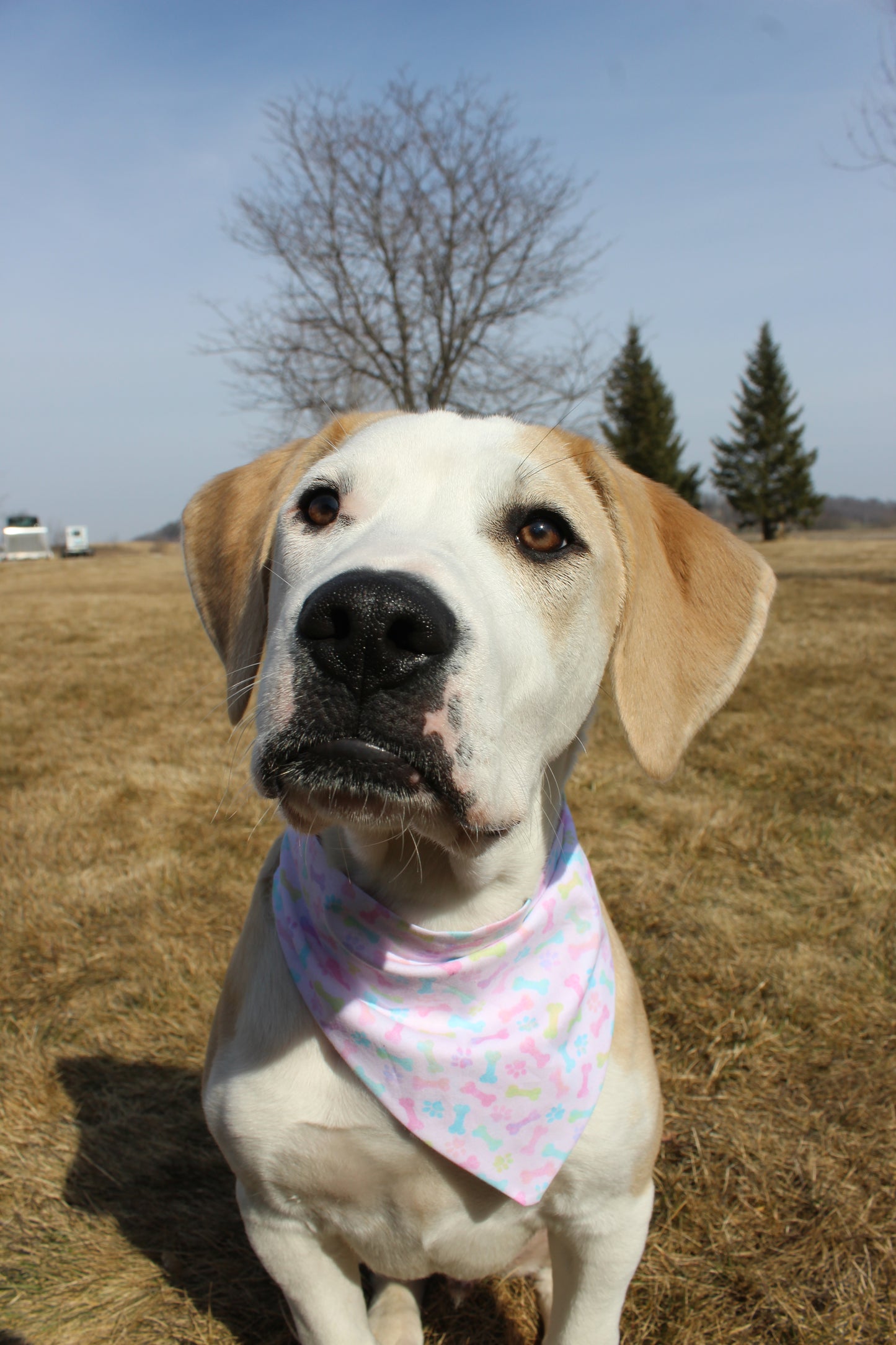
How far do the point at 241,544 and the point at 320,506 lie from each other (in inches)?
17.3

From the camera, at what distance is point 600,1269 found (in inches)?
76.0

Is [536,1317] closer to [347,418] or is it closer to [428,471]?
[428,471]

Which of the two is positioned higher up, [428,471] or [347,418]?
[347,418]

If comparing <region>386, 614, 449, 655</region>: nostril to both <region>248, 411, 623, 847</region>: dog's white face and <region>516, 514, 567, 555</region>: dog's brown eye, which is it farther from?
<region>516, 514, 567, 555</region>: dog's brown eye

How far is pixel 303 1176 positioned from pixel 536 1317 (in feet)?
3.20

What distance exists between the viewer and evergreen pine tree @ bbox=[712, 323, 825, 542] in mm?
51281

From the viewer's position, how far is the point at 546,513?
1985 mm

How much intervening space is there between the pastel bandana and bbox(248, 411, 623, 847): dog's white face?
0.39 meters

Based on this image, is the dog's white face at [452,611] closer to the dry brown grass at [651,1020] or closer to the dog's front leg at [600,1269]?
the dog's front leg at [600,1269]

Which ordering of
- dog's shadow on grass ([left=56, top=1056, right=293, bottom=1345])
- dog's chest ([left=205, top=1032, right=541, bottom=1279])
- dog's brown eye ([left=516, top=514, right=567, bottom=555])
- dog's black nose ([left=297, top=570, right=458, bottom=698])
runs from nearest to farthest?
dog's black nose ([left=297, top=570, right=458, bottom=698])
dog's chest ([left=205, top=1032, right=541, bottom=1279])
dog's brown eye ([left=516, top=514, right=567, bottom=555])
dog's shadow on grass ([left=56, top=1056, right=293, bottom=1345])

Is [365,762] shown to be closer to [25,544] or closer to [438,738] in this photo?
[438,738]

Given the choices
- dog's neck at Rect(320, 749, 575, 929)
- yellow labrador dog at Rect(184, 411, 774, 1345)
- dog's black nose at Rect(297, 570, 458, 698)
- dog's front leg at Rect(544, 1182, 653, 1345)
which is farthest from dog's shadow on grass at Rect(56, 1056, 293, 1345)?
dog's black nose at Rect(297, 570, 458, 698)

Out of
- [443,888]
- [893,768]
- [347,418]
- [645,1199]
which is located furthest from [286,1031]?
[893,768]

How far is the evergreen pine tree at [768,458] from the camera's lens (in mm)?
51281
